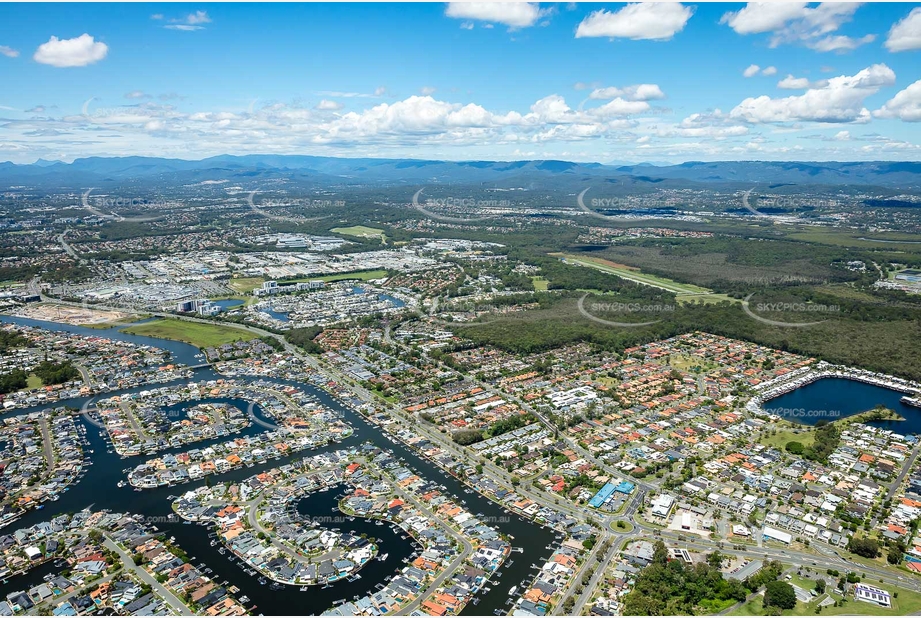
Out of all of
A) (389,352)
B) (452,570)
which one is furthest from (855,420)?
(389,352)

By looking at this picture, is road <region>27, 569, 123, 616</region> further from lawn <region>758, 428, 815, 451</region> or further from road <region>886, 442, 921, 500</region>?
road <region>886, 442, 921, 500</region>

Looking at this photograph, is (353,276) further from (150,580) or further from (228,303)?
(150,580)

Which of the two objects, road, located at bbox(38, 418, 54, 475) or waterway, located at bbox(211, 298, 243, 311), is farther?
waterway, located at bbox(211, 298, 243, 311)

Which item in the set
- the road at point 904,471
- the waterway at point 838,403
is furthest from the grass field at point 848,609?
the waterway at point 838,403

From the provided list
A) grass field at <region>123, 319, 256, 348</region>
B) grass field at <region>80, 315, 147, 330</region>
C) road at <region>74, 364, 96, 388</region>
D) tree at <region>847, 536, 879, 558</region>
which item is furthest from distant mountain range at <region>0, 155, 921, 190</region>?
tree at <region>847, 536, 879, 558</region>

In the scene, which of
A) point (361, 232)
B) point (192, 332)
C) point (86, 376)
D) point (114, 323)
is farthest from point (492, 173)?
point (86, 376)

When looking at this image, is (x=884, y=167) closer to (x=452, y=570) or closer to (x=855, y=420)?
(x=855, y=420)

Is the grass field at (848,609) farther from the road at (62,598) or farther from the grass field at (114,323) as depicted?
the grass field at (114,323)
